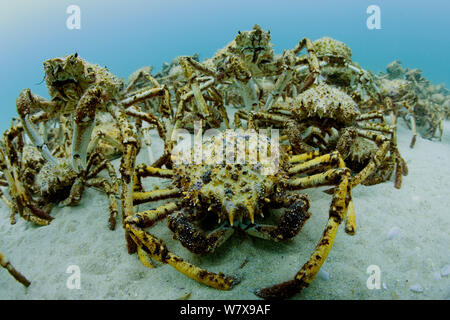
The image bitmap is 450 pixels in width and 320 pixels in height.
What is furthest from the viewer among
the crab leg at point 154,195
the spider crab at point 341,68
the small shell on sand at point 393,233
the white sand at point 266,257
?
the spider crab at point 341,68

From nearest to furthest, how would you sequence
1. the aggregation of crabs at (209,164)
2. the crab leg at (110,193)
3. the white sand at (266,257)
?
the white sand at (266,257), the aggregation of crabs at (209,164), the crab leg at (110,193)

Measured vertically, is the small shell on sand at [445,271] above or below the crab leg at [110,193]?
below

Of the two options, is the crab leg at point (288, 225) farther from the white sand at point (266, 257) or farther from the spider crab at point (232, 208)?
the white sand at point (266, 257)

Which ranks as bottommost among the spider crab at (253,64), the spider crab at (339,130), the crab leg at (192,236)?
the crab leg at (192,236)

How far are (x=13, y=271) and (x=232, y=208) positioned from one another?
166cm

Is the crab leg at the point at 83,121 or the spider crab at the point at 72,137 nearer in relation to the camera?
the crab leg at the point at 83,121

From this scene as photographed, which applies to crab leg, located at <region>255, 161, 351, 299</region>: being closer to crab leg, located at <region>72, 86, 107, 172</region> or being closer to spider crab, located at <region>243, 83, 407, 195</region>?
spider crab, located at <region>243, 83, 407, 195</region>

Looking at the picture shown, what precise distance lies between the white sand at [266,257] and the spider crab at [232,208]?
14cm

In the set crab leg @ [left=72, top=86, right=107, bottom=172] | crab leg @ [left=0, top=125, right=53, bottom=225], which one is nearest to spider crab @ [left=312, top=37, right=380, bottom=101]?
crab leg @ [left=72, top=86, right=107, bottom=172]

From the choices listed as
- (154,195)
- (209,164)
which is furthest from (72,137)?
(209,164)

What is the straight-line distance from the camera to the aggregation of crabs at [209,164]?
5.46ft

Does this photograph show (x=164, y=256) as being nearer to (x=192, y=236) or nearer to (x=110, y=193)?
(x=192, y=236)

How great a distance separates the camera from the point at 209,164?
1.84 metres

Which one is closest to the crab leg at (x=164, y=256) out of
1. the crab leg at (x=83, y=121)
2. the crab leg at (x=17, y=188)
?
the crab leg at (x=83, y=121)
